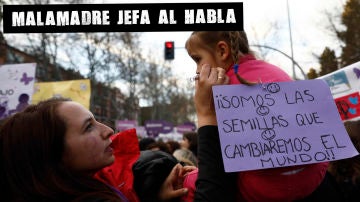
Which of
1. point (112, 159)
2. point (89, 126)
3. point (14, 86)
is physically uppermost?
point (14, 86)

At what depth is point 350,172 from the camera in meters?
2.84

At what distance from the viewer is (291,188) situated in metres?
1.34

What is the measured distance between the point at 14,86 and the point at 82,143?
14.5 ft

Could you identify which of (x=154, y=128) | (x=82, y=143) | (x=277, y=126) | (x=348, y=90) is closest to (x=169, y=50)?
(x=154, y=128)

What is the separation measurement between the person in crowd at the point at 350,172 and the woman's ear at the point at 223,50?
5.33 feet

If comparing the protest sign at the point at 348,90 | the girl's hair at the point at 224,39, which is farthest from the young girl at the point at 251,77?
the protest sign at the point at 348,90

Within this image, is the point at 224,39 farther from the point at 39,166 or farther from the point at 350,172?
the point at 350,172

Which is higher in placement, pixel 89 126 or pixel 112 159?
pixel 89 126

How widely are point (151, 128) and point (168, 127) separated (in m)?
2.38

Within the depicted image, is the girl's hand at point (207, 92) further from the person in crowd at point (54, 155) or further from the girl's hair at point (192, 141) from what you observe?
the girl's hair at point (192, 141)

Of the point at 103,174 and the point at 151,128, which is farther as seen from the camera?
the point at 151,128

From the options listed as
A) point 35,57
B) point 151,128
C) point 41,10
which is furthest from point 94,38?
point 41,10

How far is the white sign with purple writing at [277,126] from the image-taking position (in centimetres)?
137

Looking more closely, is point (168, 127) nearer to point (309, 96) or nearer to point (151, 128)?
point (151, 128)
